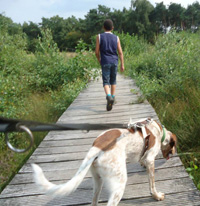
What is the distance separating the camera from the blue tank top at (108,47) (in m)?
4.30

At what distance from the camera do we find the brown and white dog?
1.36 m

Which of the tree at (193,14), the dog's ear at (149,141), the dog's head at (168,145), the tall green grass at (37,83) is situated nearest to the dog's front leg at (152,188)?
the dog's ear at (149,141)

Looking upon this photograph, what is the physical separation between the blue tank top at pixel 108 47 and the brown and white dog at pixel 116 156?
258 centimetres

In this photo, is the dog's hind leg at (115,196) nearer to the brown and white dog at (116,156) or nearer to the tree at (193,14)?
the brown and white dog at (116,156)

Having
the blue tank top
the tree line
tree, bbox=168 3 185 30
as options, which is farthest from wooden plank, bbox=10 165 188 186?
tree, bbox=168 3 185 30

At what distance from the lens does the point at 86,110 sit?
175 inches

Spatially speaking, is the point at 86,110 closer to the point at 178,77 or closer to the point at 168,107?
the point at 168,107

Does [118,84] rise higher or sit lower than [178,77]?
lower

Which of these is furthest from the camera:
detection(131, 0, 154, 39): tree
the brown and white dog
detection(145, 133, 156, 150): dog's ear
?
detection(131, 0, 154, 39): tree

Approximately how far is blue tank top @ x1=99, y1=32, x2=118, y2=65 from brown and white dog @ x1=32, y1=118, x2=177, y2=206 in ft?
8.45

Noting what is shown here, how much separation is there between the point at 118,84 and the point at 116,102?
6.09ft

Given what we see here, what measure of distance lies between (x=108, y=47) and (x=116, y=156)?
3.17 m

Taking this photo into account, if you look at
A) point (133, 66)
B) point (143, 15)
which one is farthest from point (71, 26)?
point (133, 66)

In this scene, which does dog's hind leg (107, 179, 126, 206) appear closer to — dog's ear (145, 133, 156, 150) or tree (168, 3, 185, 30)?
dog's ear (145, 133, 156, 150)
